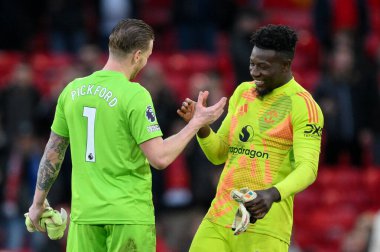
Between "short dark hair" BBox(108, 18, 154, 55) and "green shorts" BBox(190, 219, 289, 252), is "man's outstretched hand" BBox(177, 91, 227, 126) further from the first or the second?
"green shorts" BBox(190, 219, 289, 252)

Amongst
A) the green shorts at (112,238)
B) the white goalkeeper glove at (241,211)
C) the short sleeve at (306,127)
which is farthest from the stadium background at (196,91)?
the white goalkeeper glove at (241,211)

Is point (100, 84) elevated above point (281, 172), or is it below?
above

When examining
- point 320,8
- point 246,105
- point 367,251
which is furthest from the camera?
point 320,8

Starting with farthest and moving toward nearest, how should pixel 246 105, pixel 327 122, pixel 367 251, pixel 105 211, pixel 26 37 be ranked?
pixel 26 37 → pixel 327 122 → pixel 367 251 → pixel 246 105 → pixel 105 211

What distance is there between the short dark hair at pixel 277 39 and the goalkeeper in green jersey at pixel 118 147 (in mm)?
537

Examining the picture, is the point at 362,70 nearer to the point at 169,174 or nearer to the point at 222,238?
the point at 169,174

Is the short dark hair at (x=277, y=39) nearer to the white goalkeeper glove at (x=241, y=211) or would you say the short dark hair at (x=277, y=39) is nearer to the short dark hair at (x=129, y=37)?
the short dark hair at (x=129, y=37)

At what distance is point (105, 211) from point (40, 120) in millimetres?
8036

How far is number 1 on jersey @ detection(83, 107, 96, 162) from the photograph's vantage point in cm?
848

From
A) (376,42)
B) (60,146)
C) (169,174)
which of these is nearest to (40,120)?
(169,174)

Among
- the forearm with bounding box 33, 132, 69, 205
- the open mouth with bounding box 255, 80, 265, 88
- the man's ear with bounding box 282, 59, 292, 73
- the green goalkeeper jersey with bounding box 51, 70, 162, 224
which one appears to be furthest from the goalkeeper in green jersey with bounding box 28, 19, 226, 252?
the man's ear with bounding box 282, 59, 292, 73

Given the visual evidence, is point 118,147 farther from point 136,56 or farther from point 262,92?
point 262,92

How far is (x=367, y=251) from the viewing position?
46.1 feet

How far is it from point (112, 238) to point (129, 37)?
1.44 m
